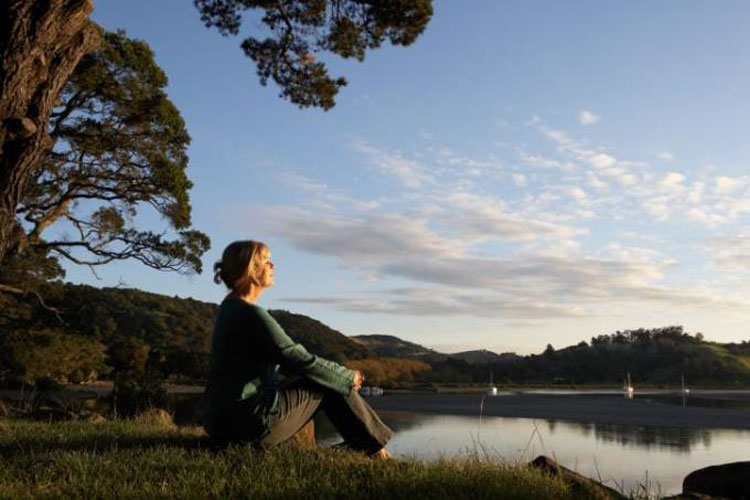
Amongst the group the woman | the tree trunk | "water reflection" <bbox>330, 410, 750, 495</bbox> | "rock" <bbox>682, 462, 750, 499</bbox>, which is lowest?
"water reflection" <bbox>330, 410, 750, 495</bbox>

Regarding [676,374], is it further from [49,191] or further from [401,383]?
[49,191]

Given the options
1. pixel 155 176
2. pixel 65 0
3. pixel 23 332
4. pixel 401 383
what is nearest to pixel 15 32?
pixel 65 0

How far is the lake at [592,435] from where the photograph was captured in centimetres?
1234

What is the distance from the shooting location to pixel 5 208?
7.19 meters

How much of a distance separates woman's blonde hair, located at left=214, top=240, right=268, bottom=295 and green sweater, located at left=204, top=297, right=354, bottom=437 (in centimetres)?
12

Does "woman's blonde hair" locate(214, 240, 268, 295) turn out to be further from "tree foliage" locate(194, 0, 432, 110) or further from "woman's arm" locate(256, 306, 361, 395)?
"tree foliage" locate(194, 0, 432, 110)

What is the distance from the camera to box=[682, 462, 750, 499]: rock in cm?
508

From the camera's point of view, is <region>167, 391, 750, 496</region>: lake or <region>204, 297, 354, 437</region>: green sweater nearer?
<region>204, 297, 354, 437</region>: green sweater

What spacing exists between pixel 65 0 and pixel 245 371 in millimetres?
4864

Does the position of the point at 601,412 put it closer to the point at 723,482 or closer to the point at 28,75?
the point at 723,482

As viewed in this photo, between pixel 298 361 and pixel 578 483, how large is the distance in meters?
1.88

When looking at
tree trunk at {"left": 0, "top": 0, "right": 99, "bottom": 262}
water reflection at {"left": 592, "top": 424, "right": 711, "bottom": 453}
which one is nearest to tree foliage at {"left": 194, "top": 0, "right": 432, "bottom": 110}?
tree trunk at {"left": 0, "top": 0, "right": 99, "bottom": 262}

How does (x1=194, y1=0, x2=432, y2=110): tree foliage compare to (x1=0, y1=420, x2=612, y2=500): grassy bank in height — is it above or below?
above

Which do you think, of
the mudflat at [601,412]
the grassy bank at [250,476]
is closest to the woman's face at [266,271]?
the grassy bank at [250,476]
